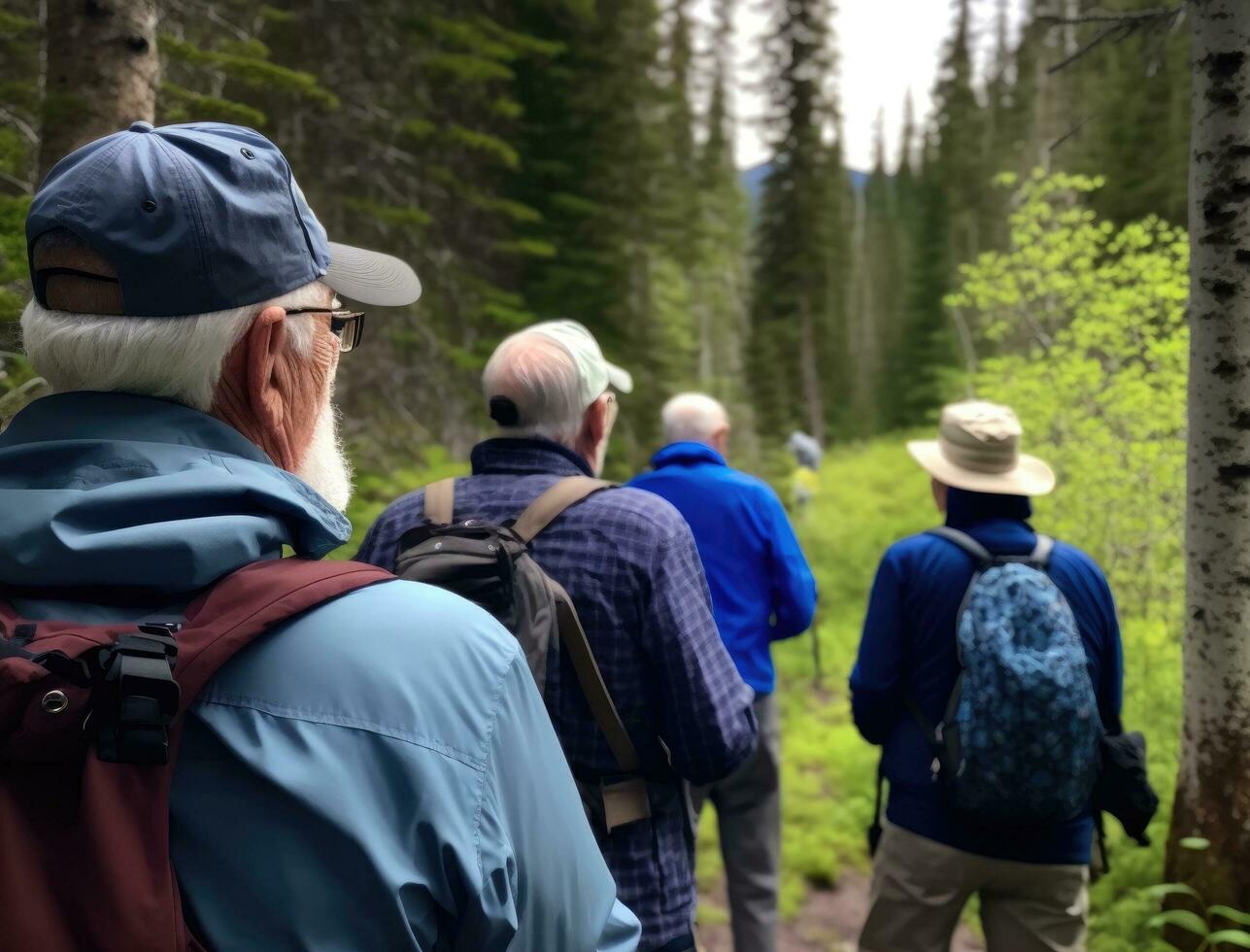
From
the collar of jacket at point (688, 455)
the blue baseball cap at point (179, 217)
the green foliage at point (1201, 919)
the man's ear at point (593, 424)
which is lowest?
the green foliage at point (1201, 919)

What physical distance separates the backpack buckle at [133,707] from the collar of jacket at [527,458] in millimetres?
2048

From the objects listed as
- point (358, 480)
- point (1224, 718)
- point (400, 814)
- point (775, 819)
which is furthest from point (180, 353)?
point (358, 480)

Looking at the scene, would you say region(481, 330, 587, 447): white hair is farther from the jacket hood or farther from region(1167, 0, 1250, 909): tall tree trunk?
region(1167, 0, 1250, 909): tall tree trunk

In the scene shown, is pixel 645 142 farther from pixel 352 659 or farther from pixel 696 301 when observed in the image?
pixel 696 301

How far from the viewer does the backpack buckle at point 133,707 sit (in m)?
0.97

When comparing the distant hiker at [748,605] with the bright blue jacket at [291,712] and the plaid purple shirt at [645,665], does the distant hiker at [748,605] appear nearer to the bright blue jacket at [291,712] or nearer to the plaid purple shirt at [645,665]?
the plaid purple shirt at [645,665]

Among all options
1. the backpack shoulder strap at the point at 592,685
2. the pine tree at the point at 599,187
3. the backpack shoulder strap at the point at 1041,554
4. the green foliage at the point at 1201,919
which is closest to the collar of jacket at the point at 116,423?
the backpack shoulder strap at the point at 592,685

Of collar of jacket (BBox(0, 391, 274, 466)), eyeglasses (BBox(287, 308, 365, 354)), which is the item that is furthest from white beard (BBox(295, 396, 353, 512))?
collar of jacket (BBox(0, 391, 274, 466))

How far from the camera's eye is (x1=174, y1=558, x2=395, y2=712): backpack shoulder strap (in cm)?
104

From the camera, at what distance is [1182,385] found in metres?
7.95

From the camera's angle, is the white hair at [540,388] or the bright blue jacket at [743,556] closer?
the white hair at [540,388]

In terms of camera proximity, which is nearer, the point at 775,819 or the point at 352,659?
the point at 352,659

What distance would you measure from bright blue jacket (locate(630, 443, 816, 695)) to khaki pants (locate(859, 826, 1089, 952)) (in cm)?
113

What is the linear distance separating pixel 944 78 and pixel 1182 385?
118 ft
